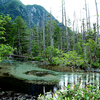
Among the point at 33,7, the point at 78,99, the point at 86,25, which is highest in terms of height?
the point at 33,7

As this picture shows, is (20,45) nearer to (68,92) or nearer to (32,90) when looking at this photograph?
(32,90)

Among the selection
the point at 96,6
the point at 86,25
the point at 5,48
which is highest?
the point at 96,6

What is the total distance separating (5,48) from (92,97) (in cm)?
539

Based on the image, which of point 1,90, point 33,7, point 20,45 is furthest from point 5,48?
point 33,7

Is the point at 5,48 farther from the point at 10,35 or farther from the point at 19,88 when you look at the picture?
the point at 10,35

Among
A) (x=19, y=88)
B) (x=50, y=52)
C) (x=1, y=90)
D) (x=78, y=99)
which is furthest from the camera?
(x=50, y=52)

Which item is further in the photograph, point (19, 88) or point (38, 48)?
point (38, 48)

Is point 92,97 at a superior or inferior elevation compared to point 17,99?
superior

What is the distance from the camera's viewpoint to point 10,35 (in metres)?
29.8

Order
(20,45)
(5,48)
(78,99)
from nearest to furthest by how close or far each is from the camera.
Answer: (78,99) < (5,48) < (20,45)

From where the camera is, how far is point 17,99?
219 inches

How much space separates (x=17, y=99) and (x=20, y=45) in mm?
24756

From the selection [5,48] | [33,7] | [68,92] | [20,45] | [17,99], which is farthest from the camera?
[33,7]

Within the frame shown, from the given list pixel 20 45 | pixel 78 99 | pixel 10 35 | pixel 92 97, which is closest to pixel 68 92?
pixel 78 99
